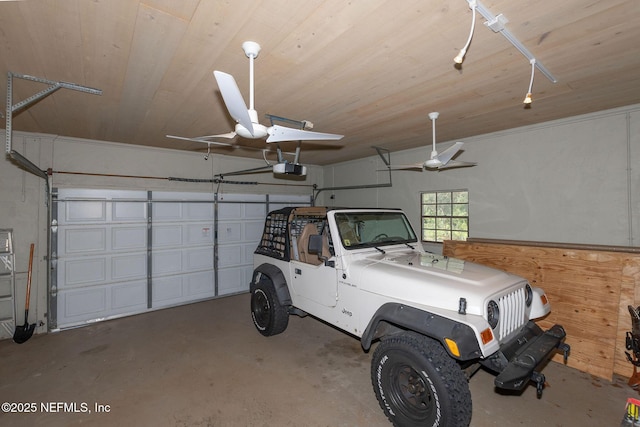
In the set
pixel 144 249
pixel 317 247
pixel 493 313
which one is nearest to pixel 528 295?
pixel 493 313

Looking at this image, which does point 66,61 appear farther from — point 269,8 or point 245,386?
point 245,386

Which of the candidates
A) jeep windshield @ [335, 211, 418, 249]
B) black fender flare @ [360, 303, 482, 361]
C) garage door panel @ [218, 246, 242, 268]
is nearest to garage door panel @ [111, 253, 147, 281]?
garage door panel @ [218, 246, 242, 268]

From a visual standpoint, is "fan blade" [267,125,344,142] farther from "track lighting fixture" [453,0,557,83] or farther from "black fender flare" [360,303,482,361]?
"black fender flare" [360,303,482,361]

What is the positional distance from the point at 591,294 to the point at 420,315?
2.63 meters

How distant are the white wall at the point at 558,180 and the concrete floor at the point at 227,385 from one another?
6.31 feet

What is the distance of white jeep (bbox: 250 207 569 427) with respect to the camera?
209 cm

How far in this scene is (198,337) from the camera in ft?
14.3

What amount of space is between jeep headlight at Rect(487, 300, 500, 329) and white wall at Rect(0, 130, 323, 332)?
5794mm

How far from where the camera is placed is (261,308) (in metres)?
4.37

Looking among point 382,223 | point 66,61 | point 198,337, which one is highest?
point 66,61

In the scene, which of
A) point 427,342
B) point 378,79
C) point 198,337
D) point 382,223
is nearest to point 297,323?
point 198,337

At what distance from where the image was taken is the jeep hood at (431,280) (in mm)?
2291

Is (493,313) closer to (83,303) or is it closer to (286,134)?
(286,134)

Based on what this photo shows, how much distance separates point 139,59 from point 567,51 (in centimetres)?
345
